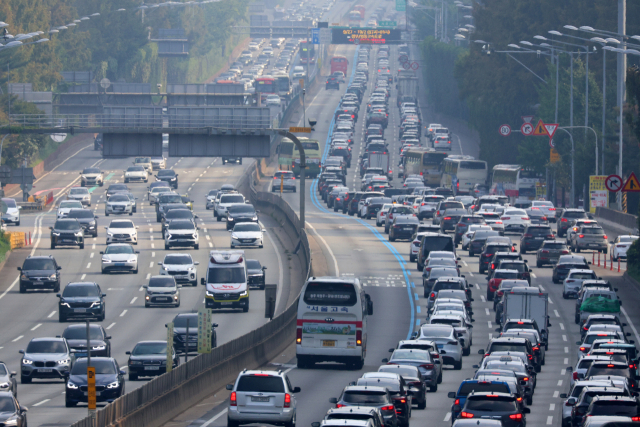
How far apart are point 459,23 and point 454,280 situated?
153 meters

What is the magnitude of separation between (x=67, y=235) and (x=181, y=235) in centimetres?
637

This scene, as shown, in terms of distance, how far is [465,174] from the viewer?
102438 mm

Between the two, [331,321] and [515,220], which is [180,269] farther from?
[515,220]

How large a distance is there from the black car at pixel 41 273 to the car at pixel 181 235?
12.5 m

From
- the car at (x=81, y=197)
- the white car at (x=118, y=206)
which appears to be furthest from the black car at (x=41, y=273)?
the car at (x=81, y=197)

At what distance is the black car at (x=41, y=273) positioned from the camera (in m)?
55.1

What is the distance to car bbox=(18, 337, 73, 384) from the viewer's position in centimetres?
3544

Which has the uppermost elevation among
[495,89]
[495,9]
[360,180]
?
[495,9]

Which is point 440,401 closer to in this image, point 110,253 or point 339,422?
point 339,422

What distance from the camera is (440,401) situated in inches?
1294

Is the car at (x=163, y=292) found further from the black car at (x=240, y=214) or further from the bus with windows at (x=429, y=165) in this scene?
the bus with windows at (x=429, y=165)

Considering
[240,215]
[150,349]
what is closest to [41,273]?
[150,349]

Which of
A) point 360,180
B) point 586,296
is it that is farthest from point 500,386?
point 360,180

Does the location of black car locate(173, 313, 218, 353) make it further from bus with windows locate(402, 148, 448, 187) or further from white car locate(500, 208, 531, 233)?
bus with windows locate(402, 148, 448, 187)
